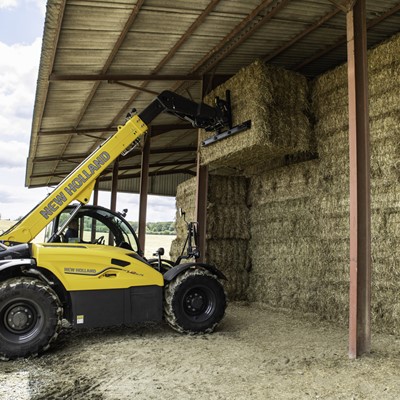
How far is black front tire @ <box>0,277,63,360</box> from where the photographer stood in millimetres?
5453

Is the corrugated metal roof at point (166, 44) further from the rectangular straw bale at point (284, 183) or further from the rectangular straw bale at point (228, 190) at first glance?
the rectangular straw bale at point (228, 190)

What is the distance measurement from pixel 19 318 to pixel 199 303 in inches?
99.7

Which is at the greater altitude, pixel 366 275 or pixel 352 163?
pixel 352 163

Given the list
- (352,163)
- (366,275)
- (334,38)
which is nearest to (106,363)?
(366,275)

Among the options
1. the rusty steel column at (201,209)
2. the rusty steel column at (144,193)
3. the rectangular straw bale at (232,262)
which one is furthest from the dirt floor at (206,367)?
the rusty steel column at (144,193)

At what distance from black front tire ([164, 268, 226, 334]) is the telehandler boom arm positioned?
6.30ft

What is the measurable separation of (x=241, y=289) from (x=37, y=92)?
6.16 metres

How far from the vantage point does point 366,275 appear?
217 inches

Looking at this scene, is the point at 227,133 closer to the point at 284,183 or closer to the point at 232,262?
the point at 284,183

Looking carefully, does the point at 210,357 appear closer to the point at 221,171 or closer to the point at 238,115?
the point at 238,115

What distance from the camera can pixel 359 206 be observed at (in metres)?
5.58

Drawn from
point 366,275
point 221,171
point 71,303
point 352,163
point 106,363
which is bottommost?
point 106,363

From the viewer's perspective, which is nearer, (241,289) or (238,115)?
(238,115)

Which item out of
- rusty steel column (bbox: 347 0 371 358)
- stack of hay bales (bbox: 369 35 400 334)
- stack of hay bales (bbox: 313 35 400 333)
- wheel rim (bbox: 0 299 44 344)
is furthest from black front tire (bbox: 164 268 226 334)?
stack of hay bales (bbox: 369 35 400 334)
